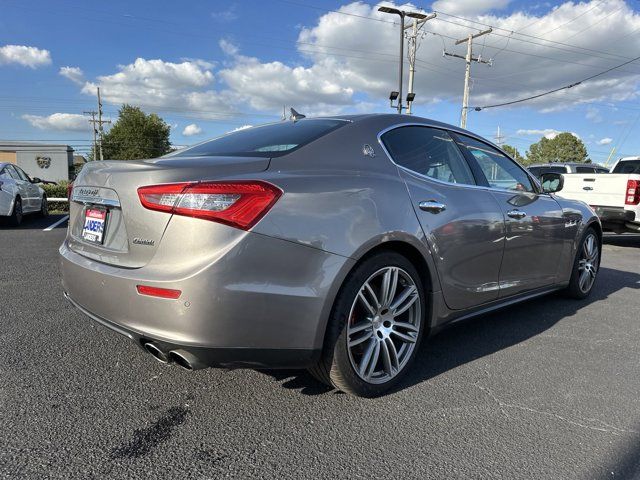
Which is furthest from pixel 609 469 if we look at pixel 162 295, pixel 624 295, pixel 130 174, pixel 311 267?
pixel 624 295

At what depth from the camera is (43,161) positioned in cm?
6694

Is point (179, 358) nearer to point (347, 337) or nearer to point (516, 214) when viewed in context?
point (347, 337)

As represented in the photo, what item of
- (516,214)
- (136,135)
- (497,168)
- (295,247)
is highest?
(136,135)

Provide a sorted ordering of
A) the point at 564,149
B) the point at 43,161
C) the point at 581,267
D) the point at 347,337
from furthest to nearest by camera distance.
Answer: the point at 564,149 → the point at 43,161 → the point at 581,267 → the point at 347,337

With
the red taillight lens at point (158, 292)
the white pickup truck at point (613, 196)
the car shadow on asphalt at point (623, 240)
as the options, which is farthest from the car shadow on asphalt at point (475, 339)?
the car shadow on asphalt at point (623, 240)

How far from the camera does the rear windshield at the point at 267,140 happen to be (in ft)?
8.72

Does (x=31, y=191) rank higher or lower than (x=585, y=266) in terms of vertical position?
higher

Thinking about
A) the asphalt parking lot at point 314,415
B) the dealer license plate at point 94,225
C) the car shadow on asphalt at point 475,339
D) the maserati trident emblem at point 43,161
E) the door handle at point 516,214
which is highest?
the maserati trident emblem at point 43,161

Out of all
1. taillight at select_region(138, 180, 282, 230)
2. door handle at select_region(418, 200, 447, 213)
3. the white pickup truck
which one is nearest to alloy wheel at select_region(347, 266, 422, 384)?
door handle at select_region(418, 200, 447, 213)

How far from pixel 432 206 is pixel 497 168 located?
127 centimetres

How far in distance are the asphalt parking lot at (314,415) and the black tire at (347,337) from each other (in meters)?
0.12

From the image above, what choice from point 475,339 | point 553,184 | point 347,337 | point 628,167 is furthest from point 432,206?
point 628,167

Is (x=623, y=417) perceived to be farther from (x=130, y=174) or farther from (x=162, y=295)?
(x=130, y=174)

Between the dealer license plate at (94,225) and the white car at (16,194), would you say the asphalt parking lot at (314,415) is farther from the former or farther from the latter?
the white car at (16,194)
